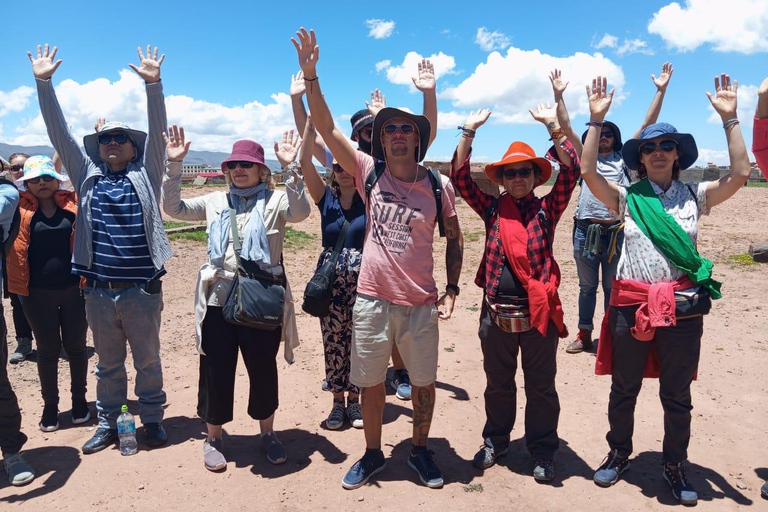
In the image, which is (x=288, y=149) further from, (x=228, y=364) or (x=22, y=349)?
(x=22, y=349)

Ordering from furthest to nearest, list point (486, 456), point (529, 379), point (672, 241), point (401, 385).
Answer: point (401, 385)
point (486, 456)
point (529, 379)
point (672, 241)

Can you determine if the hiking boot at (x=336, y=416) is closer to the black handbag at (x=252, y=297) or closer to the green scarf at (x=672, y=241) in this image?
the black handbag at (x=252, y=297)

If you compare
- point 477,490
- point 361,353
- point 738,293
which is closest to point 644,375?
point 477,490

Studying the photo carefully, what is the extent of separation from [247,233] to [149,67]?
1.43 metres

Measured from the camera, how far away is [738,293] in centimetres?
844

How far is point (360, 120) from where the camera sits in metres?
4.54

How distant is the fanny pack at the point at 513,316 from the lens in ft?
11.5

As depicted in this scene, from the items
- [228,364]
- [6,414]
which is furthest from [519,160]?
[6,414]

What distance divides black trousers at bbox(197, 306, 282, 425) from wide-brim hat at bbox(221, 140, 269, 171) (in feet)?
3.27

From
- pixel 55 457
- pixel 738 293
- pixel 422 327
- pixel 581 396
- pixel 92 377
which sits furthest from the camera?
pixel 738 293

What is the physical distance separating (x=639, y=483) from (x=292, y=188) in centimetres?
292

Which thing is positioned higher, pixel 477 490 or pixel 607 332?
pixel 607 332

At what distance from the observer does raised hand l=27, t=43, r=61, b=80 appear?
12.8 ft

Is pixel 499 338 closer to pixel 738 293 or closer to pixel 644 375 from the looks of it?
pixel 644 375
